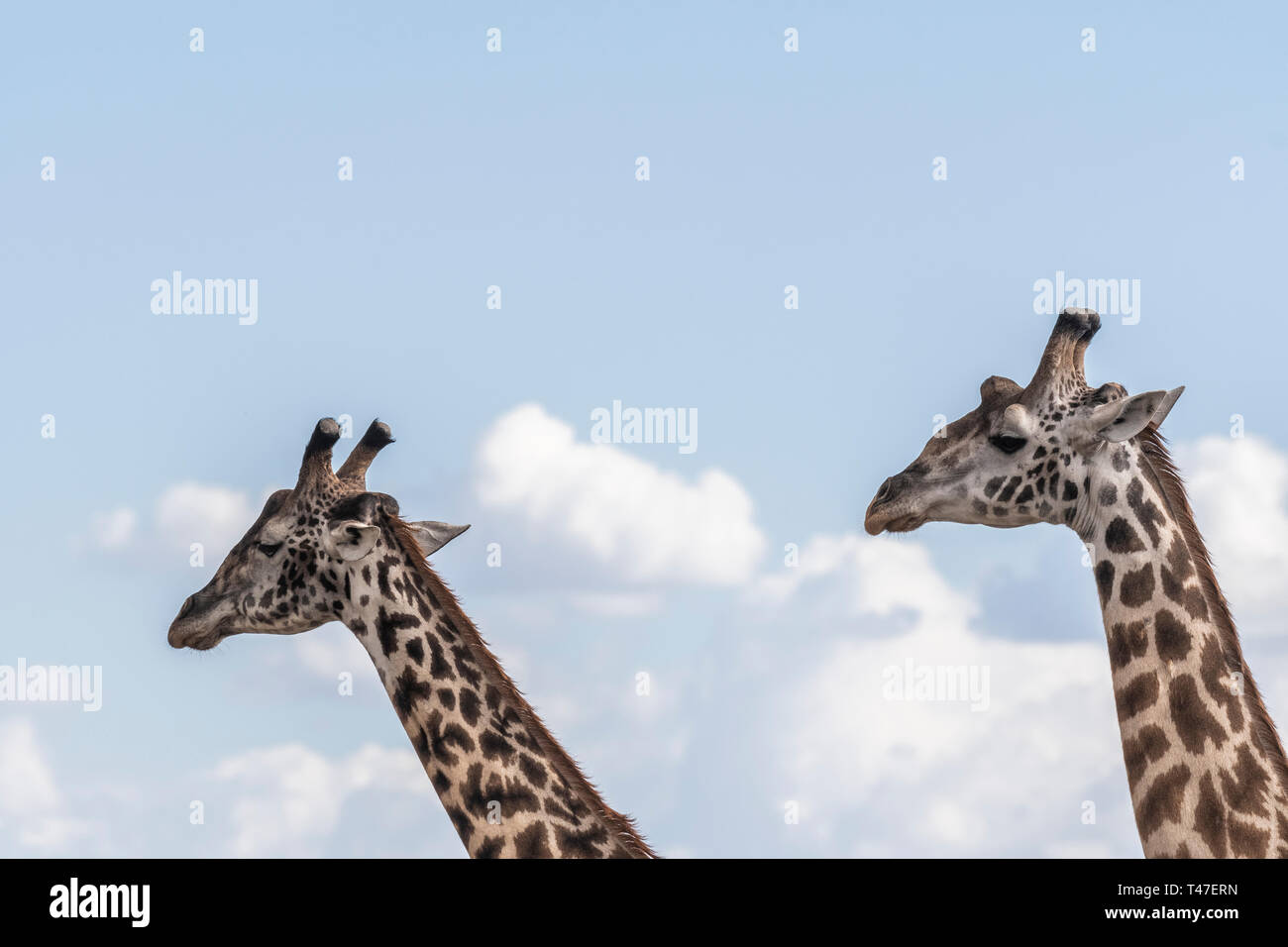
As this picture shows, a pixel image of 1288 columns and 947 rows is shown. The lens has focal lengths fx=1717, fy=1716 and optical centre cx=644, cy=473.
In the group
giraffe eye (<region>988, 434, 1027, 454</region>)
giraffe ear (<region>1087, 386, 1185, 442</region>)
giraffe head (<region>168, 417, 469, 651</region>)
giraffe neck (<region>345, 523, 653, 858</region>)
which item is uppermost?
giraffe ear (<region>1087, 386, 1185, 442</region>)

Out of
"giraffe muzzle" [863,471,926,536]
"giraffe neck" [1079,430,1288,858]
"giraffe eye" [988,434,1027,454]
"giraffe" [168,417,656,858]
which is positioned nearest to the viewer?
"giraffe neck" [1079,430,1288,858]

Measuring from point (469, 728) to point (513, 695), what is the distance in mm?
462

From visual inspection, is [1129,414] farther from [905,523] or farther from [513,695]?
[513,695]

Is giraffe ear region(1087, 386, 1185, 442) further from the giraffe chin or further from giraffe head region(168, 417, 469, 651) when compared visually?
giraffe head region(168, 417, 469, 651)

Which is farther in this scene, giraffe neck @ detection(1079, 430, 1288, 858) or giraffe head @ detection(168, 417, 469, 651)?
giraffe head @ detection(168, 417, 469, 651)

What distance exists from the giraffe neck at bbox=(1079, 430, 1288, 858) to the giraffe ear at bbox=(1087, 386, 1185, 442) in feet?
0.64

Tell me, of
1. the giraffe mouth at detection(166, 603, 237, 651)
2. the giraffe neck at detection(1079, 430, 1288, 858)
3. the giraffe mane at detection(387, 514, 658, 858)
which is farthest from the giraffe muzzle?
the giraffe mouth at detection(166, 603, 237, 651)

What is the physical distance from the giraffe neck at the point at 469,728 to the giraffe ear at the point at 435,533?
80 cm

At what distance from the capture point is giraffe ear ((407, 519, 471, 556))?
50.7 ft

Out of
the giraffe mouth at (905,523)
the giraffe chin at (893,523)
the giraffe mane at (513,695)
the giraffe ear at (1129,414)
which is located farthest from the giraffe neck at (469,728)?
the giraffe ear at (1129,414)

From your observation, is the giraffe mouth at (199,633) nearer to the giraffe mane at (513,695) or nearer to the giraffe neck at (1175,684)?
the giraffe mane at (513,695)

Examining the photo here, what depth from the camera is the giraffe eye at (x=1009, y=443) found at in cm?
1421
